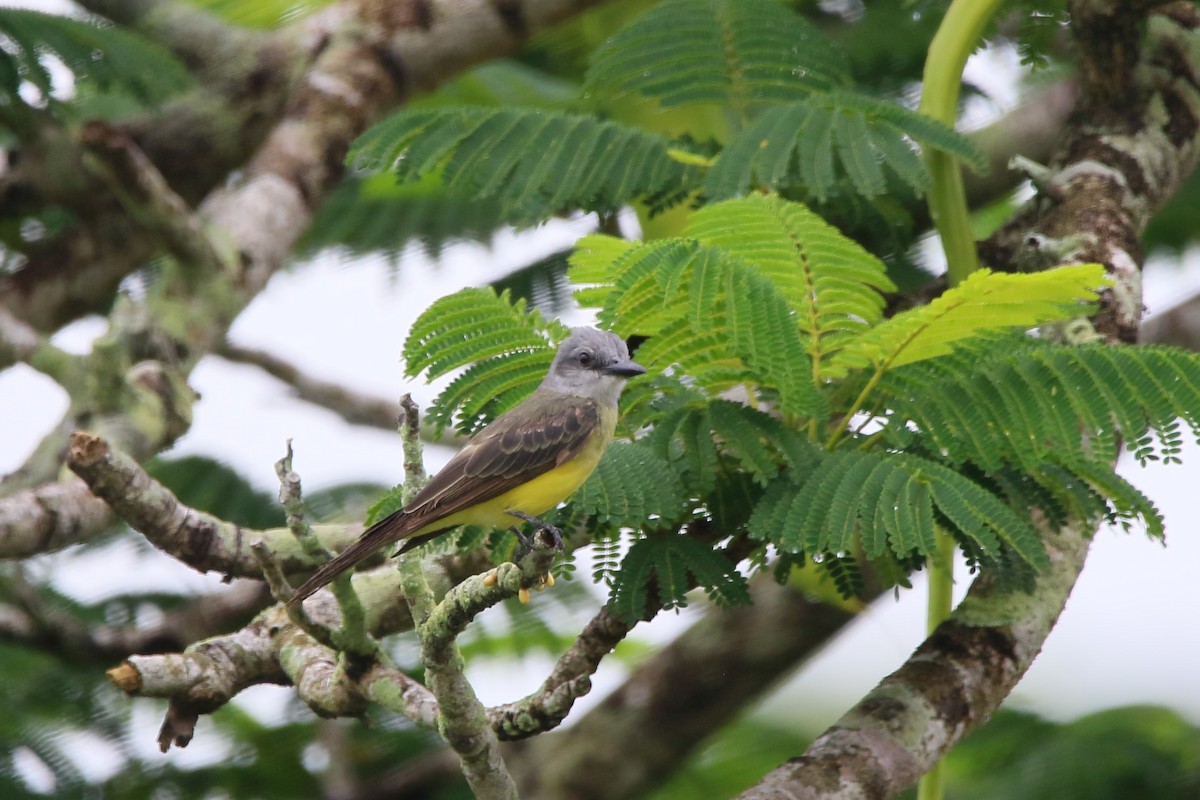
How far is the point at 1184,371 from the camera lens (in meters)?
3.67

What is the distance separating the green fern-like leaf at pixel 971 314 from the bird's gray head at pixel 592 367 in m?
0.62

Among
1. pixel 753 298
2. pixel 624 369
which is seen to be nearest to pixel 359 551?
pixel 624 369

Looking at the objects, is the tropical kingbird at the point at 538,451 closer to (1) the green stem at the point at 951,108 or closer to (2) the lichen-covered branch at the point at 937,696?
(2) the lichen-covered branch at the point at 937,696

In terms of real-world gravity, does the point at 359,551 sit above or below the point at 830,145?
below

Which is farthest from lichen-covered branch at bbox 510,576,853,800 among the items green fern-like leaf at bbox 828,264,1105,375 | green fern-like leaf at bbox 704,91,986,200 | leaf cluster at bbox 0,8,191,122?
leaf cluster at bbox 0,8,191,122

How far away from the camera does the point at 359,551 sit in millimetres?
3623

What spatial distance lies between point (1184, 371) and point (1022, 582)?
838 millimetres

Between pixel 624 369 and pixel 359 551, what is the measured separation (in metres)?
0.97

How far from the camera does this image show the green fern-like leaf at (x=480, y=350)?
161 inches

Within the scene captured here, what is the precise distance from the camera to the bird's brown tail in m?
3.54

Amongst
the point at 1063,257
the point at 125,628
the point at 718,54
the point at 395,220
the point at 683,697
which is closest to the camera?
the point at 1063,257

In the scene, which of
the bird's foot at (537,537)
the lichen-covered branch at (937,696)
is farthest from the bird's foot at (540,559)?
the lichen-covered branch at (937,696)

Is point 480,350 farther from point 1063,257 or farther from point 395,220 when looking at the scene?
point 395,220

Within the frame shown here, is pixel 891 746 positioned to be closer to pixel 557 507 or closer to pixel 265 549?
pixel 557 507
